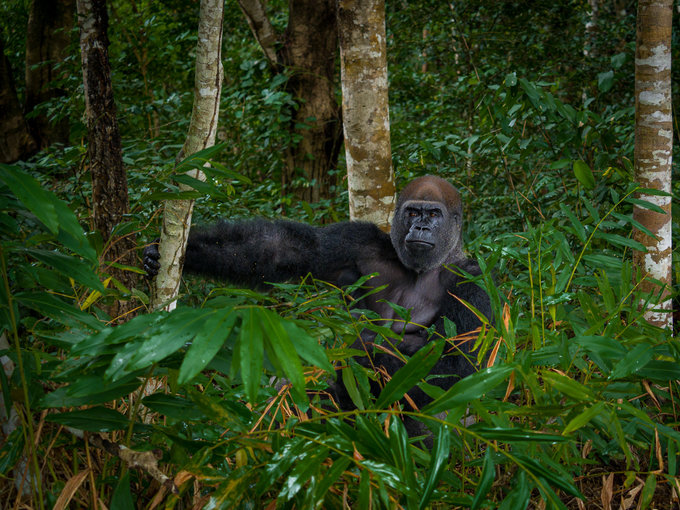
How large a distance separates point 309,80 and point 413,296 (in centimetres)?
339

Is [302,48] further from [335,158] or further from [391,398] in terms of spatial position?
[391,398]

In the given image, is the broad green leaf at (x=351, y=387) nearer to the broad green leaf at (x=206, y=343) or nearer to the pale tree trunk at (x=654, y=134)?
the broad green leaf at (x=206, y=343)

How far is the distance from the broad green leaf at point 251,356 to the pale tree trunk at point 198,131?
136 centimetres

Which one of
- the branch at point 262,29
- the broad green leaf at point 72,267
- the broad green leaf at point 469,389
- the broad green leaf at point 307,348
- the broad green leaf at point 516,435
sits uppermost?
the branch at point 262,29

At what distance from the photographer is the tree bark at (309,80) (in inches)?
236

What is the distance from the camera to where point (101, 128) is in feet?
8.84

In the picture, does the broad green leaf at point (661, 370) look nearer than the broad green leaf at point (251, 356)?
No

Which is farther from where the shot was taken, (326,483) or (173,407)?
(173,407)

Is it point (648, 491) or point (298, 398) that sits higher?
point (298, 398)

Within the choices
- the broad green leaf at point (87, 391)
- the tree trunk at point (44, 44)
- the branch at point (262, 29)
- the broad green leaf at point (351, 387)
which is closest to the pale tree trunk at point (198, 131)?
the broad green leaf at point (351, 387)

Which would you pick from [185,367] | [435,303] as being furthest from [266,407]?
[435,303]

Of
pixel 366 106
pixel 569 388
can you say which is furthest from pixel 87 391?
pixel 366 106

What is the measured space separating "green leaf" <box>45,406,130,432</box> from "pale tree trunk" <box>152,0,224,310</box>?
956mm

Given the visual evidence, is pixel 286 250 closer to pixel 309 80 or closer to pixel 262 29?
pixel 309 80
